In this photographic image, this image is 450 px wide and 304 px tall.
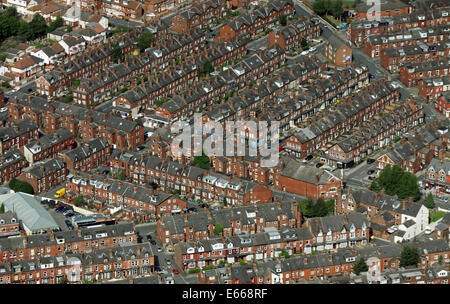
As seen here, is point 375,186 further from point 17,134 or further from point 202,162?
point 17,134

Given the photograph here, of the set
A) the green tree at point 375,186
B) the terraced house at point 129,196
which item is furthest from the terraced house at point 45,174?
the green tree at point 375,186

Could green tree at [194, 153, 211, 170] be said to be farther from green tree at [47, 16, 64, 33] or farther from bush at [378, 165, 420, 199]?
green tree at [47, 16, 64, 33]

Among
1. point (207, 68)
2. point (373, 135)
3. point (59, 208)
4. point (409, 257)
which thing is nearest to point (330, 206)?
point (409, 257)

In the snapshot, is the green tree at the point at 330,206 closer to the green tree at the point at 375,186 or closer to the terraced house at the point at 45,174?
the green tree at the point at 375,186

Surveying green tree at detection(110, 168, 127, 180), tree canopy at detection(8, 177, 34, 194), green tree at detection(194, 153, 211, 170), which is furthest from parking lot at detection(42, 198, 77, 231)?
green tree at detection(194, 153, 211, 170)

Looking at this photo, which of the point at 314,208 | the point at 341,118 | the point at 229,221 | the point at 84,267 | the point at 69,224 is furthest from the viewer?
the point at 341,118

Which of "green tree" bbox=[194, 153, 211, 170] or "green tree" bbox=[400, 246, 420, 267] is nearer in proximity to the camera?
"green tree" bbox=[400, 246, 420, 267]
